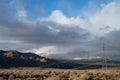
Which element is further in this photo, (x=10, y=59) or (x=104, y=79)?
(x=10, y=59)

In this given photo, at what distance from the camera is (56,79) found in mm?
41062

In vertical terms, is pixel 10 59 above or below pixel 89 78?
above

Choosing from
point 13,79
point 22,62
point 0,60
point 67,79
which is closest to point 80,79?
point 67,79

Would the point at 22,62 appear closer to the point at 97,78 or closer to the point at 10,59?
the point at 10,59

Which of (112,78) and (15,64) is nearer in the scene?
(112,78)

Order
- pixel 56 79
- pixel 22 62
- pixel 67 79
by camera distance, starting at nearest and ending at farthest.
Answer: pixel 56 79 → pixel 67 79 → pixel 22 62

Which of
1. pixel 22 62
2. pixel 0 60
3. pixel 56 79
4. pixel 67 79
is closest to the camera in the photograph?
pixel 56 79

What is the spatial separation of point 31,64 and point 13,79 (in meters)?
156

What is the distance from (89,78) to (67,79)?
2982 millimetres

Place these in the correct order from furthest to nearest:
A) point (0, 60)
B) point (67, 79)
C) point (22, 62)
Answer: point (22, 62), point (0, 60), point (67, 79)

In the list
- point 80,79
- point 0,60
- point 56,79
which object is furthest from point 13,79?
point 0,60

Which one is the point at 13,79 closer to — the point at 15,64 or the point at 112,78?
the point at 112,78

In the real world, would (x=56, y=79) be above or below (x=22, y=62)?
below

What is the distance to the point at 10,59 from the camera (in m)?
187
